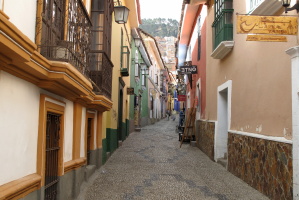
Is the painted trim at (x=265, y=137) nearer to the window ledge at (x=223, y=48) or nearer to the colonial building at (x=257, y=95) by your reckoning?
the colonial building at (x=257, y=95)

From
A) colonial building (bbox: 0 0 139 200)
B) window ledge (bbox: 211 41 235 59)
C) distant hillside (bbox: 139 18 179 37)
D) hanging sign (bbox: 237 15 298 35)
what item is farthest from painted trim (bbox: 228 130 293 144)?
distant hillside (bbox: 139 18 179 37)

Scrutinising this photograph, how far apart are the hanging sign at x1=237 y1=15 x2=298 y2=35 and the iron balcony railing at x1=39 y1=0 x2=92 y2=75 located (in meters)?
2.45

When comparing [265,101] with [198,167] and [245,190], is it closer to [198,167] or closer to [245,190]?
[245,190]

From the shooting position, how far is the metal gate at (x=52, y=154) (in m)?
4.49

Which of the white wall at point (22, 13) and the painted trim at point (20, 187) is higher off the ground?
the white wall at point (22, 13)

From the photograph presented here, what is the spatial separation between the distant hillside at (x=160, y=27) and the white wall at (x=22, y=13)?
94.0m

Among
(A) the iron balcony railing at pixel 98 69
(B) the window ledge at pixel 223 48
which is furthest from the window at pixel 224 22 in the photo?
(A) the iron balcony railing at pixel 98 69

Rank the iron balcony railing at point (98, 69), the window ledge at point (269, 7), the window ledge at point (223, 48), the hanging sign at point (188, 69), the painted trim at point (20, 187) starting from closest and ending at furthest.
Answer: the painted trim at point (20, 187) → the window ledge at point (269, 7) → the iron balcony railing at point (98, 69) → the window ledge at point (223, 48) → the hanging sign at point (188, 69)

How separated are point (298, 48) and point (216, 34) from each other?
4.81 meters

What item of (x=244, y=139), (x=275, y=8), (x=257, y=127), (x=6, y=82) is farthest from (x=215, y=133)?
(x=6, y=82)

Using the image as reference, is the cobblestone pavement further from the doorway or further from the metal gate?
the metal gate

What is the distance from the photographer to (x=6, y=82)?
3.01 metres

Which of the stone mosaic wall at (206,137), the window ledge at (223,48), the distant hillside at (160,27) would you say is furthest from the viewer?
the distant hillside at (160,27)

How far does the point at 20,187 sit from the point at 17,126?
0.60 metres
